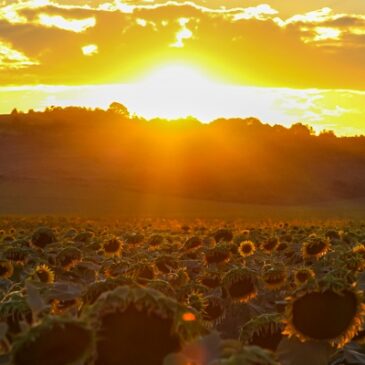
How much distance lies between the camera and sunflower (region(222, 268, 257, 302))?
4289mm

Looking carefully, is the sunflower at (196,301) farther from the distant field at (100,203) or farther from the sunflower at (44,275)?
the distant field at (100,203)

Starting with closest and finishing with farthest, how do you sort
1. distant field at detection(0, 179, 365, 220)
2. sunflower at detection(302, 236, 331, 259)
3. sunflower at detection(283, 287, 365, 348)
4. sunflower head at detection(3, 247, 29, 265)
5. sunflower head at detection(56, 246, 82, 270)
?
sunflower at detection(283, 287, 365, 348) → sunflower head at detection(56, 246, 82, 270) → sunflower head at detection(3, 247, 29, 265) → sunflower at detection(302, 236, 331, 259) → distant field at detection(0, 179, 365, 220)

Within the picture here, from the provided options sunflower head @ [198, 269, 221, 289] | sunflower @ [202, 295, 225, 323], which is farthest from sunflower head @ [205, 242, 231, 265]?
sunflower @ [202, 295, 225, 323]

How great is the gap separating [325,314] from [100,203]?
294 feet

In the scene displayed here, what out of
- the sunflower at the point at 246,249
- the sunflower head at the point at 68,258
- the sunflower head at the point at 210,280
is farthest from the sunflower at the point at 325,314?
the sunflower at the point at 246,249

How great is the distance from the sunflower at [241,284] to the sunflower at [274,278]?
338 mm

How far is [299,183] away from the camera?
13575cm

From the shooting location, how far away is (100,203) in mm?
91250

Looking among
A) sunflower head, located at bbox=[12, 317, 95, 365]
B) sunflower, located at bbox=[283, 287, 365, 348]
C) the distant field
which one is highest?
sunflower head, located at bbox=[12, 317, 95, 365]

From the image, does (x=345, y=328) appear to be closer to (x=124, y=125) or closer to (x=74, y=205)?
(x=74, y=205)

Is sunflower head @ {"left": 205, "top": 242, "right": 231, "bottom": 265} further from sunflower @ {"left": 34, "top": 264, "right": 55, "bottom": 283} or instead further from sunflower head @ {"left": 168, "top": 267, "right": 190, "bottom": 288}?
sunflower @ {"left": 34, "top": 264, "right": 55, "bottom": 283}

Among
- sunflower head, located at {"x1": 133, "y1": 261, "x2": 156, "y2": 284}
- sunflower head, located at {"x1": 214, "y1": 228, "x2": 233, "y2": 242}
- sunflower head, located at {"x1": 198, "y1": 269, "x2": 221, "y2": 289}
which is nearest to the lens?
sunflower head, located at {"x1": 133, "y1": 261, "x2": 156, "y2": 284}

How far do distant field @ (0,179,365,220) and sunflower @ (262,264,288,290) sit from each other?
231 ft

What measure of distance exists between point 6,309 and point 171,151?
130288 millimetres
